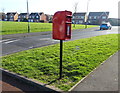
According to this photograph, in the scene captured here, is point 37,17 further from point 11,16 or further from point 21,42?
point 21,42

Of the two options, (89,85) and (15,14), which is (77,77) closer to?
(89,85)

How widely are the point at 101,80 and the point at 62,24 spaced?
204 cm

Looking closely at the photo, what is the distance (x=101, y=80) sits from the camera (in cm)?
409

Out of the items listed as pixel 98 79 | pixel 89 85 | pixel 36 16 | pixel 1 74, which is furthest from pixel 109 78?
pixel 36 16

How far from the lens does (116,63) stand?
228 inches

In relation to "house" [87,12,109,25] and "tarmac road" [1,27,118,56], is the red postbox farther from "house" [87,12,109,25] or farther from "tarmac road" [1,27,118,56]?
"house" [87,12,109,25]

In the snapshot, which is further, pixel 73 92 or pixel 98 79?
pixel 98 79

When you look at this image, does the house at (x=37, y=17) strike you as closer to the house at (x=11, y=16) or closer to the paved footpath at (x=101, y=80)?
the house at (x=11, y=16)

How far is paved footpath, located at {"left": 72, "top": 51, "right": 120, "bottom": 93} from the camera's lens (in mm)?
3625

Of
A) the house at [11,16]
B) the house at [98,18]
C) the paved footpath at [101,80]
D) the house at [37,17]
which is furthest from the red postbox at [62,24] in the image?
the house at [11,16]

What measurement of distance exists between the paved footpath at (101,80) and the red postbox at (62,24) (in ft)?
4.72

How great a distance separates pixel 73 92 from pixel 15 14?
100275mm

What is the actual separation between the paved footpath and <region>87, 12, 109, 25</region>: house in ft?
223

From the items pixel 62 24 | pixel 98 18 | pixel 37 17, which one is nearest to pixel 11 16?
pixel 37 17
